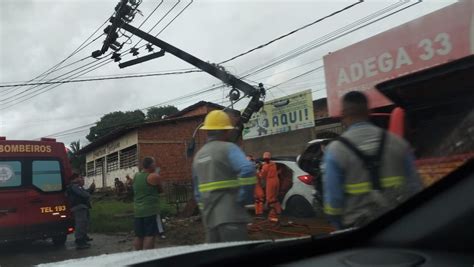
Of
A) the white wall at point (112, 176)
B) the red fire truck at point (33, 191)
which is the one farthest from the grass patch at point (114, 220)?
the white wall at point (112, 176)

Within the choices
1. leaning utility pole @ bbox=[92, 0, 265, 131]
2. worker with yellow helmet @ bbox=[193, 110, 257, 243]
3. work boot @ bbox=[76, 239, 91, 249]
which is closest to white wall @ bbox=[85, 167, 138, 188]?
leaning utility pole @ bbox=[92, 0, 265, 131]

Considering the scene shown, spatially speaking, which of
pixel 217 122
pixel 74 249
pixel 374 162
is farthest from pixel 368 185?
pixel 74 249

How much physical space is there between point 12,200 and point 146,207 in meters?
3.51

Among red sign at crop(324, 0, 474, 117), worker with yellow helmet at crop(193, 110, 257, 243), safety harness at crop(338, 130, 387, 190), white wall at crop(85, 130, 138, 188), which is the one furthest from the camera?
white wall at crop(85, 130, 138, 188)

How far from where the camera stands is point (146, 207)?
256 inches

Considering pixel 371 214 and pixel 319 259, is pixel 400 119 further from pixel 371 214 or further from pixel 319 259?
pixel 319 259

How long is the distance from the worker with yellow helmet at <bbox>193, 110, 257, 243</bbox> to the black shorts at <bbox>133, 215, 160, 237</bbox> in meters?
2.93

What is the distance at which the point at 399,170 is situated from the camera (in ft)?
9.29

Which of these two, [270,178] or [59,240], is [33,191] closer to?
[59,240]

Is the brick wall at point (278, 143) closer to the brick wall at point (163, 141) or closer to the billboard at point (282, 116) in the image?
the billboard at point (282, 116)

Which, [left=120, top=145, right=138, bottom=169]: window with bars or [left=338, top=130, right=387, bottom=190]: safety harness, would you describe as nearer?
[left=338, top=130, right=387, bottom=190]: safety harness

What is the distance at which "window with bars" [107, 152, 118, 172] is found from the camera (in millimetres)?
28859

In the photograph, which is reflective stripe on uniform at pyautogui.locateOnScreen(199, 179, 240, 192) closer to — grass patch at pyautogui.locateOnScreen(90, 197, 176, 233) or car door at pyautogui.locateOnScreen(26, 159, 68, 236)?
car door at pyautogui.locateOnScreen(26, 159, 68, 236)

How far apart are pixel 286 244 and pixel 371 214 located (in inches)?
24.5
